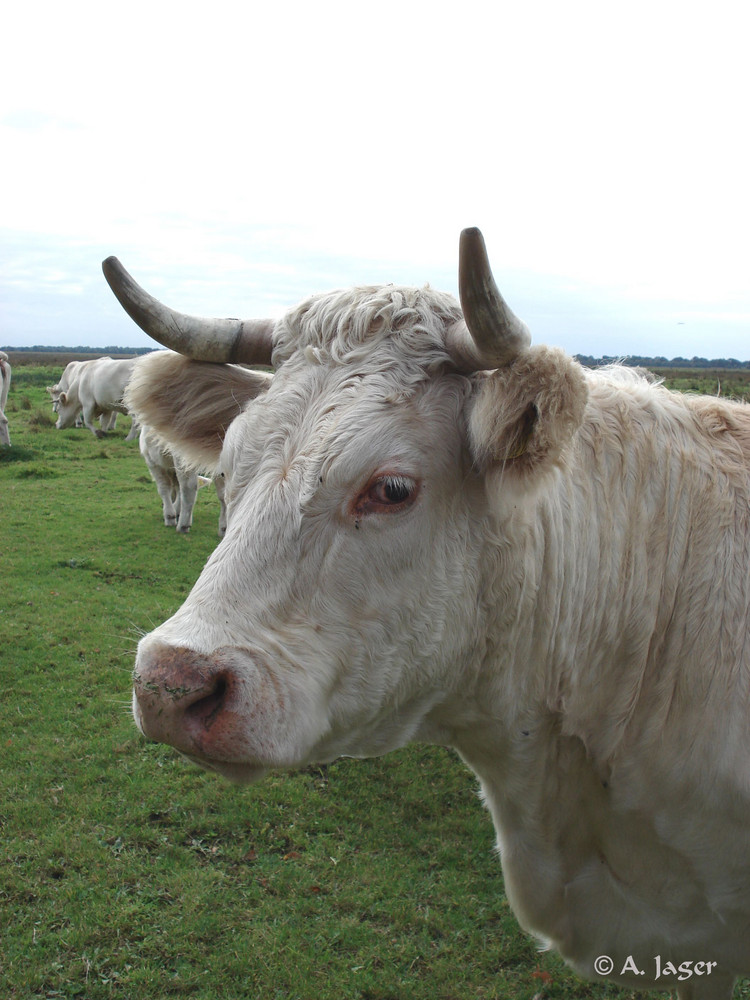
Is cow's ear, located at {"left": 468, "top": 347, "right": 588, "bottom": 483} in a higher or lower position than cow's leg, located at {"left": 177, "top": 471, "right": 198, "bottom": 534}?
higher

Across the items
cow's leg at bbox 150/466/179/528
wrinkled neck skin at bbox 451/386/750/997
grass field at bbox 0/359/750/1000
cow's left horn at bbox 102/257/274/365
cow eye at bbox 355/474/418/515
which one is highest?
cow's left horn at bbox 102/257/274/365

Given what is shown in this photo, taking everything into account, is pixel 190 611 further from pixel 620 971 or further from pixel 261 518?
pixel 620 971

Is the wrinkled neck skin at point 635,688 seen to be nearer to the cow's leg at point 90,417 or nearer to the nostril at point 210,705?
the nostril at point 210,705

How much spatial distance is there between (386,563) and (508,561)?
0.42 meters

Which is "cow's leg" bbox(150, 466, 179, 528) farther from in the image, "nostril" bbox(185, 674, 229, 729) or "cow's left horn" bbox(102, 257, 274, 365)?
"nostril" bbox(185, 674, 229, 729)

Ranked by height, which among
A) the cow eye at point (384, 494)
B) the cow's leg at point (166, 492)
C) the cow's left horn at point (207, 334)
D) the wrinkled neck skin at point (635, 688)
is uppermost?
the cow's left horn at point (207, 334)

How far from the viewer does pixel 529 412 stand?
214 cm

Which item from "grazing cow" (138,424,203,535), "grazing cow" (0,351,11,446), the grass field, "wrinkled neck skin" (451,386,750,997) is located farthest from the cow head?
"grazing cow" (0,351,11,446)

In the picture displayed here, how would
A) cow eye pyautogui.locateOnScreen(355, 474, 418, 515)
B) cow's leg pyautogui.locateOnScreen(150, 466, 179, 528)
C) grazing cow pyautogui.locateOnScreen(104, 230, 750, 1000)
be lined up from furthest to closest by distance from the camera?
cow's leg pyautogui.locateOnScreen(150, 466, 179, 528) < cow eye pyautogui.locateOnScreen(355, 474, 418, 515) < grazing cow pyautogui.locateOnScreen(104, 230, 750, 1000)

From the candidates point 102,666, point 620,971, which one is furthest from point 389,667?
point 102,666

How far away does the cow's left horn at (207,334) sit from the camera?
2.78 metres

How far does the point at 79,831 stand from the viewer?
482 centimetres

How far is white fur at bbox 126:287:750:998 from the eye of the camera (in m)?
2.09

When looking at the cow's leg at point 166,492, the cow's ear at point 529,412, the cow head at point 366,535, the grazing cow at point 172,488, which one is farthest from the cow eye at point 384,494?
the cow's leg at point 166,492
